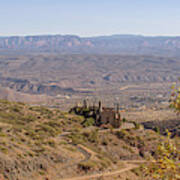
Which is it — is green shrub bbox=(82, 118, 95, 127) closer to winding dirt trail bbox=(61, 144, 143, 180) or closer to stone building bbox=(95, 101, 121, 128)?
stone building bbox=(95, 101, 121, 128)

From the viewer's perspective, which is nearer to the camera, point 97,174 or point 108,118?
point 97,174

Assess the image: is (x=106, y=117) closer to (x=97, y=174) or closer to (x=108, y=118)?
(x=108, y=118)

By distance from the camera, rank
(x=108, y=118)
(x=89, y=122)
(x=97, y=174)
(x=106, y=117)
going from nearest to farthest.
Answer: (x=97, y=174)
(x=108, y=118)
(x=106, y=117)
(x=89, y=122)

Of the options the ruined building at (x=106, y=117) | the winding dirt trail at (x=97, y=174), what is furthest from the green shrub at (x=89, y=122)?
the winding dirt trail at (x=97, y=174)

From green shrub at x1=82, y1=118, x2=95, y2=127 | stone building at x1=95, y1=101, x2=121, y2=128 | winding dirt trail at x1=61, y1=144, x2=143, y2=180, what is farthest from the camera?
green shrub at x1=82, y1=118, x2=95, y2=127

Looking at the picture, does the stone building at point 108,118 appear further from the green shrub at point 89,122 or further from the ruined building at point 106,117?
the green shrub at point 89,122

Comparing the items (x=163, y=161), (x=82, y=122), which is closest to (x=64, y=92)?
(x=82, y=122)

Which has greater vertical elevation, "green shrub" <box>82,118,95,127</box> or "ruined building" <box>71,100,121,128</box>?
"ruined building" <box>71,100,121,128</box>

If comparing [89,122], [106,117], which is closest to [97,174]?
[106,117]

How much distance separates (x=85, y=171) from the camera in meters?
23.2

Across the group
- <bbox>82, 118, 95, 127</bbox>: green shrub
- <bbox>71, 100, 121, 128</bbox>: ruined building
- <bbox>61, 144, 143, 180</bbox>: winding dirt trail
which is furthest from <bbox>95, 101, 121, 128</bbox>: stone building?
<bbox>61, 144, 143, 180</bbox>: winding dirt trail

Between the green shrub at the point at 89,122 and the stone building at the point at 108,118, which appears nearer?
the stone building at the point at 108,118

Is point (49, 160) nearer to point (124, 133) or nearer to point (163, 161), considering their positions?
point (124, 133)

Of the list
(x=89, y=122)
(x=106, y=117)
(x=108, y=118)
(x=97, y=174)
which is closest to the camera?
(x=97, y=174)
